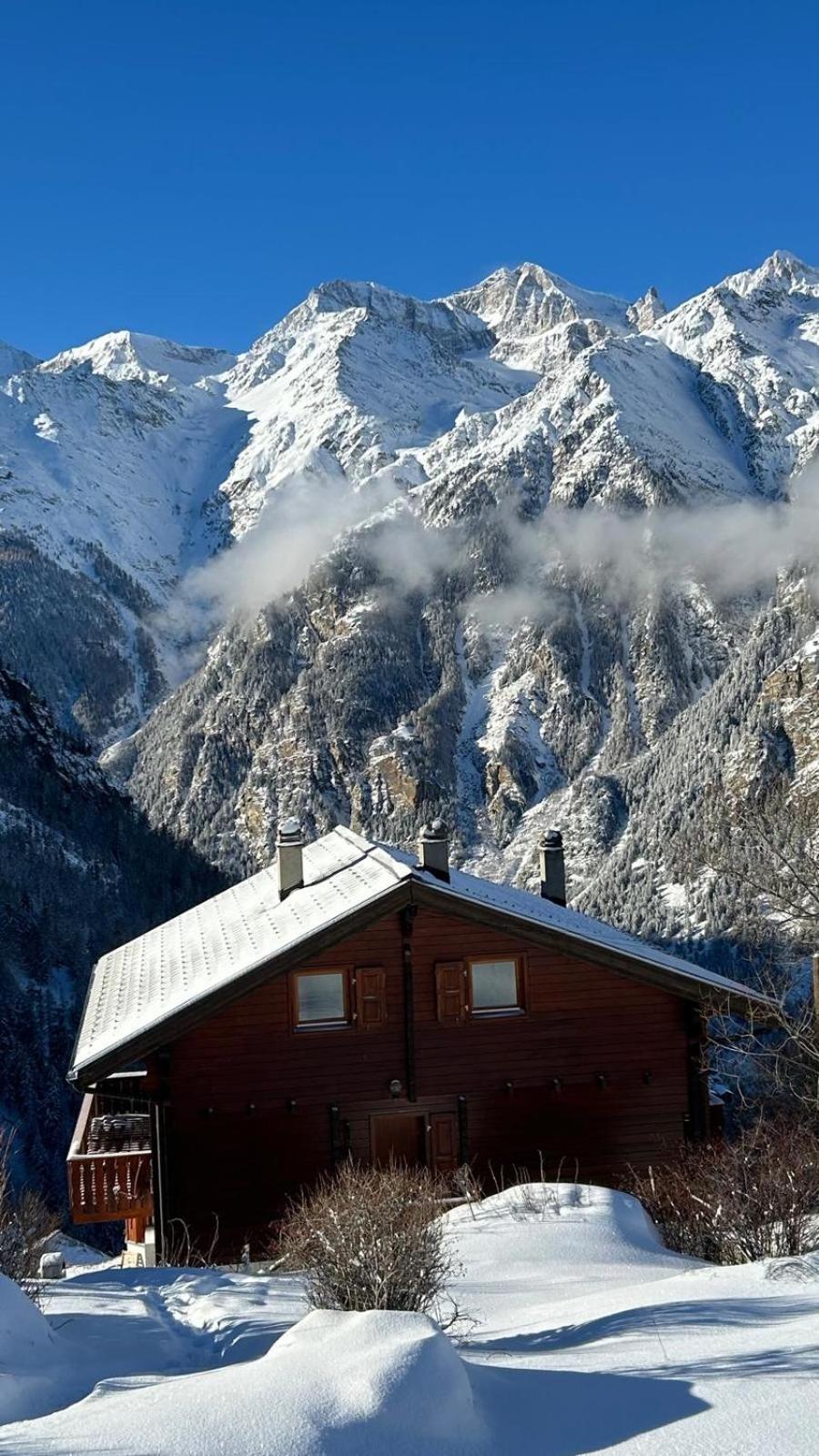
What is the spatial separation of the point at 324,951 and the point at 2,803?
104973mm

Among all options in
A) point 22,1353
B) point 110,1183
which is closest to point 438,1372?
point 22,1353

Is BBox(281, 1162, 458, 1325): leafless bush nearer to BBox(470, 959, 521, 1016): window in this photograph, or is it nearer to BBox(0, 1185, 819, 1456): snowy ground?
BBox(0, 1185, 819, 1456): snowy ground

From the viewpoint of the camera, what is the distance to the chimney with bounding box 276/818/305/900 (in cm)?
2448

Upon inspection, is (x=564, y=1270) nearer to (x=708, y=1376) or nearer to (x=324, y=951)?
(x=708, y=1376)

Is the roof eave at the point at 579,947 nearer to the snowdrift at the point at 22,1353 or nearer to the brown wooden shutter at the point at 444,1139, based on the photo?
the brown wooden shutter at the point at 444,1139

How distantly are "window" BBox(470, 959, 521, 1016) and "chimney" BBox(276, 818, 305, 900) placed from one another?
163 inches

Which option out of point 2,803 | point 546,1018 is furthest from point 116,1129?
point 2,803

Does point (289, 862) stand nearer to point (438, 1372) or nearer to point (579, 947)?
point (579, 947)

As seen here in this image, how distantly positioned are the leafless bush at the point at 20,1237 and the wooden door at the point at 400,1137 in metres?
6.99

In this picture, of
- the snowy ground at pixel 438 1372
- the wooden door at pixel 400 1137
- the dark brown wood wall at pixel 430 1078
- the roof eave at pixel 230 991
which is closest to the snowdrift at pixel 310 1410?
the snowy ground at pixel 438 1372

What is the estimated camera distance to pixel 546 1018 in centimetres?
2238

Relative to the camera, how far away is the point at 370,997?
21828mm

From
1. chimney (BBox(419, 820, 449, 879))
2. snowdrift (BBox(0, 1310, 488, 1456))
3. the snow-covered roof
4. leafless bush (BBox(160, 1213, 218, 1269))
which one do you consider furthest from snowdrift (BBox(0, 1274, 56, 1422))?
chimney (BBox(419, 820, 449, 879))

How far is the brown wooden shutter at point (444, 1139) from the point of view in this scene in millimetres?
21672
